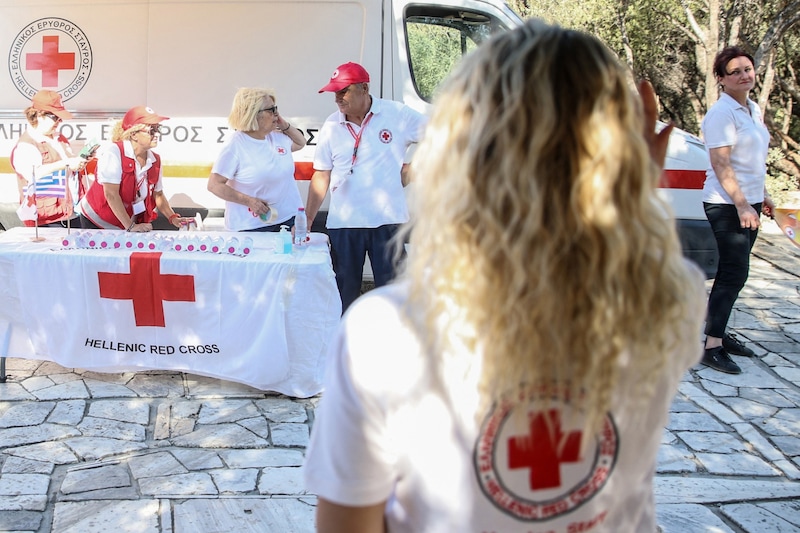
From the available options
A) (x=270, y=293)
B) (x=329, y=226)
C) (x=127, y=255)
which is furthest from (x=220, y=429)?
(x=329, y=226)

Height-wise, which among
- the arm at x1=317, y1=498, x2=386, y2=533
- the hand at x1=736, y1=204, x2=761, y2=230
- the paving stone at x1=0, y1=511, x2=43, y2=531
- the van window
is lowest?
the paving stone at x1=0, y1=511, x2=43, y2=531

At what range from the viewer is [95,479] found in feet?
11.3

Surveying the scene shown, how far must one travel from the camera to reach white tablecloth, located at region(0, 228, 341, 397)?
433cm

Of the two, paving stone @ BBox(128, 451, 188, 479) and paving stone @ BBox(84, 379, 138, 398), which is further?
paving stone @ BBox(84, 379, 138, 398)

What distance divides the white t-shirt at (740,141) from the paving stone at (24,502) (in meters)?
3.94

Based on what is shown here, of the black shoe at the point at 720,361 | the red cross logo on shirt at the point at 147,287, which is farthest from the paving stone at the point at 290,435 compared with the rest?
the black shoe at the point at 720,361

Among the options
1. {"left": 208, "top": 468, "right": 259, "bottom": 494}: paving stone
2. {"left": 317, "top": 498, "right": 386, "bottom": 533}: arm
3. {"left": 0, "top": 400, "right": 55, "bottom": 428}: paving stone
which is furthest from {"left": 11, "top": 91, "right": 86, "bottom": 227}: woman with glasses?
{"left": 317, "top": 498, "right": 386, "bottom": 533}: arm

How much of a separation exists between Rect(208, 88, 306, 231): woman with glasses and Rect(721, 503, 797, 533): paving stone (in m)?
3.08

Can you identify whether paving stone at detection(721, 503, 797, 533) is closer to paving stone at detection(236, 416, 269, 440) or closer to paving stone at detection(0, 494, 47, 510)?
paving stone at detection(236, 416, 269, 440)

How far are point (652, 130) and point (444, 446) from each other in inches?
21.5

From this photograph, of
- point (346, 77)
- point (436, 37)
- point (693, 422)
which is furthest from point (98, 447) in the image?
point (436, 37)

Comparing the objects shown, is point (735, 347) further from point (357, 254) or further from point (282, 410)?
point (282, 410)

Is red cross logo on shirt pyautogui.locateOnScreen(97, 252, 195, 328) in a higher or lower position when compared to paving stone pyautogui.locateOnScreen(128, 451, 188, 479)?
higher

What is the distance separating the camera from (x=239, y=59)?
19.3ft
